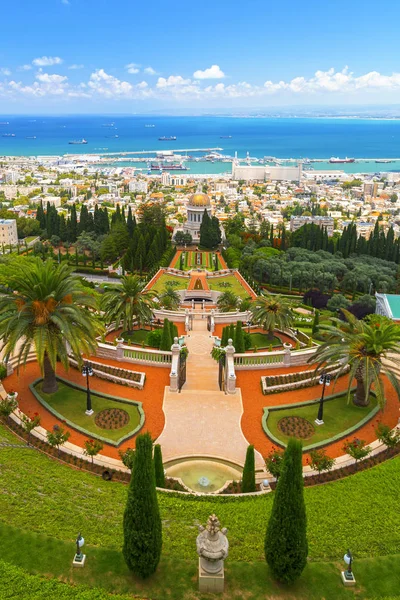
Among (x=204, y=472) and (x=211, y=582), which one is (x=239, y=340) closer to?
(x=204, y=472)

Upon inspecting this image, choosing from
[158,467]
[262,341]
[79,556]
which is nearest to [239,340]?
[262,341]

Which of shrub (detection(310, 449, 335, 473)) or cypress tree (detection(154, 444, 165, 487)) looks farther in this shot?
shrub (detection(310, 449, 335, 473))

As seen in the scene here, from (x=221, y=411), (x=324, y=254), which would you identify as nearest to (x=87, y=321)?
(x=221, y=411)

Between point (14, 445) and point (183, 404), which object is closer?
point (14, 445)

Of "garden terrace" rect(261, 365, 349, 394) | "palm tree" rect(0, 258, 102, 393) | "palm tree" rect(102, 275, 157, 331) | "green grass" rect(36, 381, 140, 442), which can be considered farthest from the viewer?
"palm tree" rect(102, 275, 157, 331)

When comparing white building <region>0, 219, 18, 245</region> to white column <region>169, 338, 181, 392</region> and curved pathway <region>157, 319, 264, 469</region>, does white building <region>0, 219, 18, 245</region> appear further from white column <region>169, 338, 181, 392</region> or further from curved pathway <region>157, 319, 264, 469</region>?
white column <region>169, 338, 181, 392</region>

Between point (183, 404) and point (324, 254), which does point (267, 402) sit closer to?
point (183, 404)

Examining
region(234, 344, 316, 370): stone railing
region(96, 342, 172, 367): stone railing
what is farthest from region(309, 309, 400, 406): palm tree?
region(96, 342, 172, 367): stone railing
